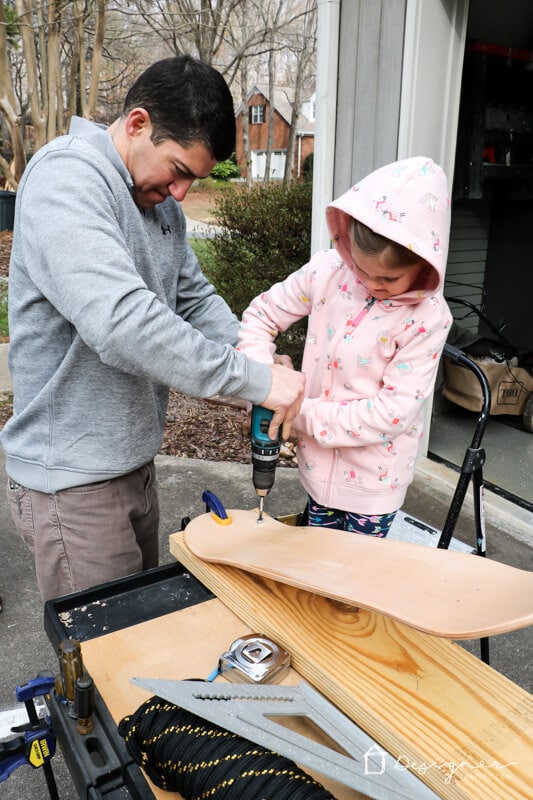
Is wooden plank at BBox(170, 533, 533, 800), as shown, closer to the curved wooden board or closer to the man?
the curved wooden board

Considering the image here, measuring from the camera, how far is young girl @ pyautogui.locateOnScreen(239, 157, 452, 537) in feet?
5.37

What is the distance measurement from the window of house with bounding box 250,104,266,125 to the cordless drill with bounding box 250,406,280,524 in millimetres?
45839

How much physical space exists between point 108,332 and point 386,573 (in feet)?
2.55

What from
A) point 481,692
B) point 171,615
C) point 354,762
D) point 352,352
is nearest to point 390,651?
point 481,692

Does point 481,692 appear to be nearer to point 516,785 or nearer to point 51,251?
point 516,785

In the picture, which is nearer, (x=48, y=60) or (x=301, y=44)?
(x=48, y=60)

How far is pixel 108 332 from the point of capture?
4.35 ft

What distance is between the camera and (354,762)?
1.02 metres

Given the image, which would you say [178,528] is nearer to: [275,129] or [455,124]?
[455,124]

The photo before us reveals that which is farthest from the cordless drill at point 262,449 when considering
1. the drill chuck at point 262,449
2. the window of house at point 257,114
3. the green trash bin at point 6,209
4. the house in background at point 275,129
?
the window of house at point 257,114

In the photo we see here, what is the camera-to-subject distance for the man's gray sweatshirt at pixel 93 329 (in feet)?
4.40

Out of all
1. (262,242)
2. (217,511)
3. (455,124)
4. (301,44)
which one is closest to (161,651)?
(217,511)

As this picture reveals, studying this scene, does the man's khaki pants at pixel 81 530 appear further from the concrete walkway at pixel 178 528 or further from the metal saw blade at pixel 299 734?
the metal saw blade at pixel 299 734

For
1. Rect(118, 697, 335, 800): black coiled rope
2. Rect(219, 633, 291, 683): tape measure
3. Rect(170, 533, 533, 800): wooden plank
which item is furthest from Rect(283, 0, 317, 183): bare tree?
Rect(118, 697, 335, 800): black coiled rope
